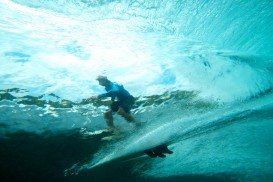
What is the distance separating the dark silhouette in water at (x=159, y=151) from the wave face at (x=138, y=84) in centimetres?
71

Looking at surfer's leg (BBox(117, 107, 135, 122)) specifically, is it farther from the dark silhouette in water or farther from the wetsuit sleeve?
the dark silhouette in water

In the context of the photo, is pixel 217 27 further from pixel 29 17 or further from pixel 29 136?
pixel 29 136

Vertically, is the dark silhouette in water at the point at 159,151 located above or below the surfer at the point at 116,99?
below

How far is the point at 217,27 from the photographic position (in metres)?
13.4

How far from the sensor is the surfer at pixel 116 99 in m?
8.88

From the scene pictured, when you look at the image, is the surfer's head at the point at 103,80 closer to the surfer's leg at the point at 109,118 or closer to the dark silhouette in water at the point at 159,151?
the surfer's leg at the point at 109,118

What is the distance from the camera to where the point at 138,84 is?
10.2 meters

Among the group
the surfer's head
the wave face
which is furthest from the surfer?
the wave face

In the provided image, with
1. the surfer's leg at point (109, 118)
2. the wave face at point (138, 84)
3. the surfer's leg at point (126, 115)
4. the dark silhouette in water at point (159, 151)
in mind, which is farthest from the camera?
the dark silhouette in water at point (159, 151)

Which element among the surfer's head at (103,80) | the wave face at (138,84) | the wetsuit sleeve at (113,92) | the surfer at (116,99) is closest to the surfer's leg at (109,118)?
the surfer at (116,99)

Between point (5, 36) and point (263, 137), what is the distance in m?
20.0

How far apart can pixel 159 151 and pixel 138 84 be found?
7.76 metres

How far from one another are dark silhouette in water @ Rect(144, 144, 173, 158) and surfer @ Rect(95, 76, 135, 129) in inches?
224

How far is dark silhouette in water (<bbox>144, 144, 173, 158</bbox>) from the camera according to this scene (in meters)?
15.9
